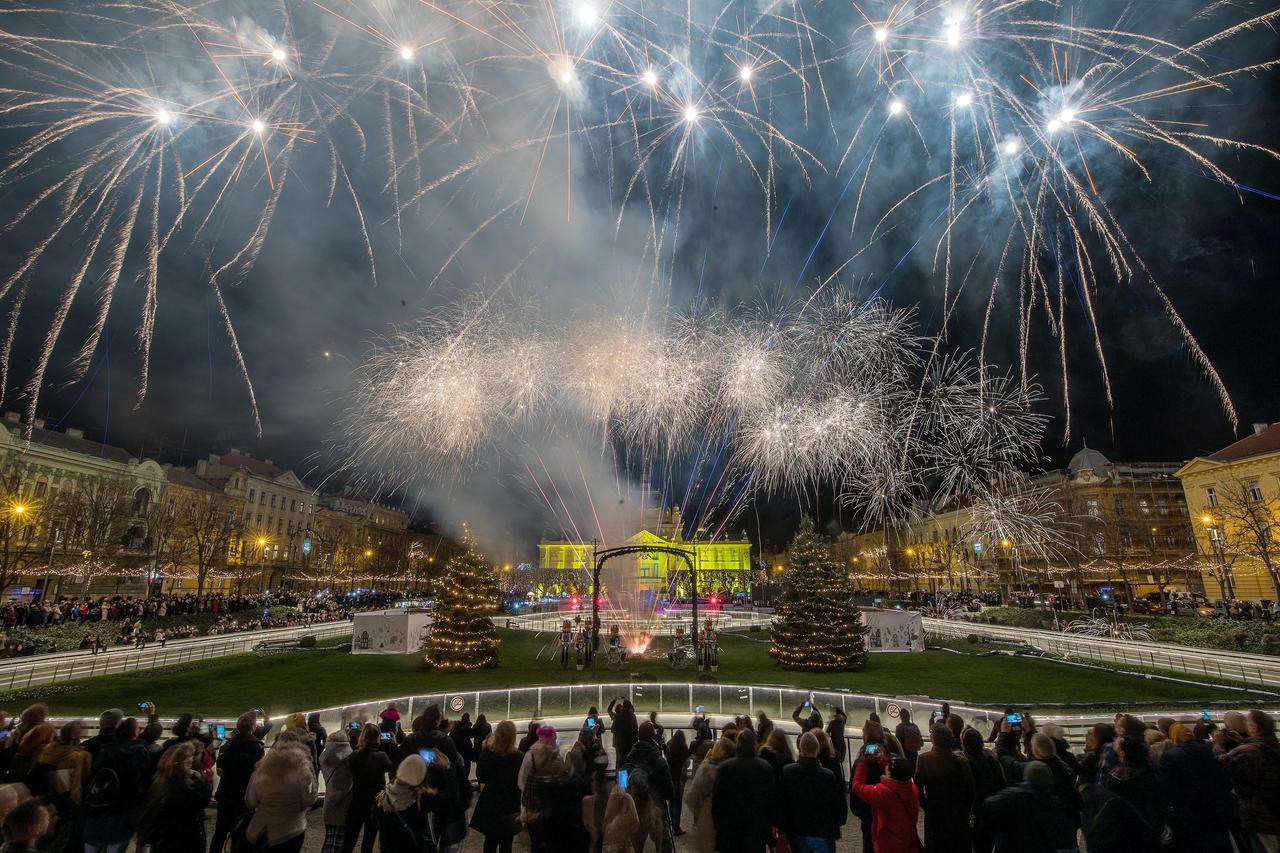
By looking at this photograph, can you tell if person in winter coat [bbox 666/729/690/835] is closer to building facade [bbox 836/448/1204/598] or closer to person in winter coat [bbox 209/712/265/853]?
person in winter coat [bbox 209/712/265/853]

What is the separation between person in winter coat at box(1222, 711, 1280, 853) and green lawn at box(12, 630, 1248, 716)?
8159 millimetres

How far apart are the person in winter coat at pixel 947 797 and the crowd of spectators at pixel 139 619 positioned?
30.6 m

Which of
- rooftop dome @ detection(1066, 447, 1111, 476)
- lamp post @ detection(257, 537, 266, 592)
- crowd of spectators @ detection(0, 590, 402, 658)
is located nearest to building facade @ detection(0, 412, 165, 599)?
crowd of spectators @ detection(0, 590, 402, 658)

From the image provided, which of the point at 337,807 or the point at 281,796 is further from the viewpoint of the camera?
the point at 337,807

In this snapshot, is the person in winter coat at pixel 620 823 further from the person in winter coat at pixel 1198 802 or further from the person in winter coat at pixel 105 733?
the person in winter coat at pixel 105 733

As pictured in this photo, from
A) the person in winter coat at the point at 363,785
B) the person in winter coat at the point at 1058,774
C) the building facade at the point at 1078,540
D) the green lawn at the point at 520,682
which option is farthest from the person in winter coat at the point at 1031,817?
the building facade at the point at 1078,540

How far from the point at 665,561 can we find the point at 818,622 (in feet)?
226

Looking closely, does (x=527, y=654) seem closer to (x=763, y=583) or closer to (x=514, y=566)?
(x=763, y=583)

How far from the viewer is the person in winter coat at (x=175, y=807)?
5.24 m

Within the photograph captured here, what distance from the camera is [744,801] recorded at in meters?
5.23

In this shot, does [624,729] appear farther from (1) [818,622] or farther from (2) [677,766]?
(1) [818,622]

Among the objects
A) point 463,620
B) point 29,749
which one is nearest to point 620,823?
point 29,749

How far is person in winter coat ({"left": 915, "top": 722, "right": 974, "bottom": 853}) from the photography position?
5547 mm

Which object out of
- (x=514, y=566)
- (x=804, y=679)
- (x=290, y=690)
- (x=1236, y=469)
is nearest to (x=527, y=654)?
(x=290, y=690)
